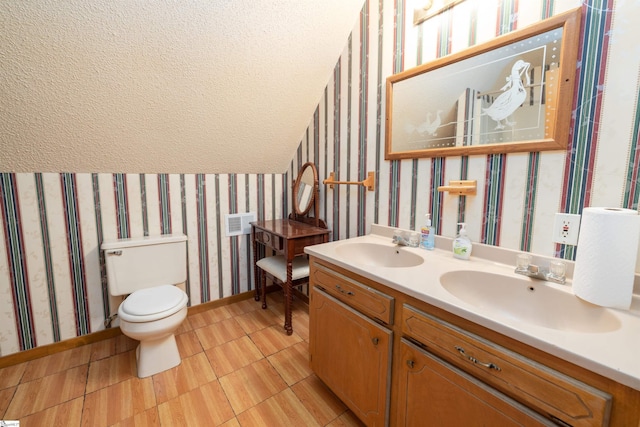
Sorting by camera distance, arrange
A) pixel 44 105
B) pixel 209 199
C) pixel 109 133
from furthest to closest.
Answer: pixel 209 199 → pixel 109 133 → pixel 44 105

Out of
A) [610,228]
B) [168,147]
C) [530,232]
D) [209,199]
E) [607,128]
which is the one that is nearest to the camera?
[610,228]

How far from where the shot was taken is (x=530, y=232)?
1179 millimetres

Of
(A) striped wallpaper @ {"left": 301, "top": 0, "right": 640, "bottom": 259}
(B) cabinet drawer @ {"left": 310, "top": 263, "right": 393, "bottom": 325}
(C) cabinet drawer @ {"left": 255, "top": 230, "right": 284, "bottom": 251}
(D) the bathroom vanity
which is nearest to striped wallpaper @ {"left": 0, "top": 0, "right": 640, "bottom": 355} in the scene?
(A) striped wallpaper @ {"left": 301, "top": 0, "right": 640, "bottom": 259}

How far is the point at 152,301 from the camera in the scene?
5.69 ft

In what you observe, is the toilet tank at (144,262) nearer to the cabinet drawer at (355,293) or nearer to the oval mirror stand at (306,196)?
the oval mirror stand at (306,196)

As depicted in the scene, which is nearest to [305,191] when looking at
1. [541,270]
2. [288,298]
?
[288,298]

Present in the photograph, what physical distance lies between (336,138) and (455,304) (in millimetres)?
1540

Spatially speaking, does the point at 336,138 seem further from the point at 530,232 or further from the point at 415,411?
the point at 415,411

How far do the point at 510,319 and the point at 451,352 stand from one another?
225mm

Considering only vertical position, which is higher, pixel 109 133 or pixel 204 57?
pixel 204 57

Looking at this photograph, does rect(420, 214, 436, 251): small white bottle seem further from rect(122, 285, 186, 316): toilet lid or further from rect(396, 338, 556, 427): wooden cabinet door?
rect(122, 285, 186, 316): toilet lid

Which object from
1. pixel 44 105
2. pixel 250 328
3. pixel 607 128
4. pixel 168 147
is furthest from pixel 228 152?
pixel 607 128

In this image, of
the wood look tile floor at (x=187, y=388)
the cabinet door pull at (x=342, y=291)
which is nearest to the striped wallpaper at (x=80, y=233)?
the wood look tile floor at (x=187, y=388)

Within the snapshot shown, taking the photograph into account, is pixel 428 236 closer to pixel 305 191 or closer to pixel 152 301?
pixel 305 191
